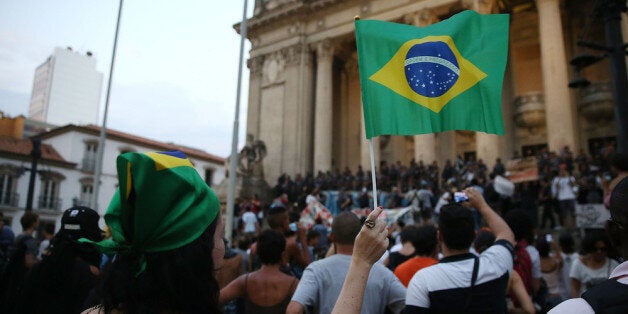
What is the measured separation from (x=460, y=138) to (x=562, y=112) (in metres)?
9.10

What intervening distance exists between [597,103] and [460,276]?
71.1ft

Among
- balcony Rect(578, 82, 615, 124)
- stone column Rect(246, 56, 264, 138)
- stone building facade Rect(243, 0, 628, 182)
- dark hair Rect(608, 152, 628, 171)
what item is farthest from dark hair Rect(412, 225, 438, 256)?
stone column Rect(246, 56, 264, 138)

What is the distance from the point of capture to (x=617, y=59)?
7195 mm

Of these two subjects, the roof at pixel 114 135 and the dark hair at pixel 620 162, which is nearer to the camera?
the dark hair at pixel 620 162

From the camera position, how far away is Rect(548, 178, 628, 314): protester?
4.41 feet

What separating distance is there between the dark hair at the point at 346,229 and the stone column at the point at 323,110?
21.1 meters

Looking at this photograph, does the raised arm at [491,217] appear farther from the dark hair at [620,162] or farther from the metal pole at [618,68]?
the metal pole at [618,68]

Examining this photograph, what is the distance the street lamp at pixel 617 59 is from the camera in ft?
22.3

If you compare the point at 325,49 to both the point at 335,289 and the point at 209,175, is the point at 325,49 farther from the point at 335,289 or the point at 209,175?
the point at 209,175

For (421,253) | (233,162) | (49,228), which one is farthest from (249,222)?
(421,253)

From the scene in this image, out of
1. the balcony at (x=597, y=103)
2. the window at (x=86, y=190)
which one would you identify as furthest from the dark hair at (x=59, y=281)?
the window at (x=86, y=190)

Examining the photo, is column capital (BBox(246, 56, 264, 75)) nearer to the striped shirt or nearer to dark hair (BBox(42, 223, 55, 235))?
dark hair (BBox(42, 223, 55, 235))

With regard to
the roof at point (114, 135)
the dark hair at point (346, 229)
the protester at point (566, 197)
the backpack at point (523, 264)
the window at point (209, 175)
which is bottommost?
the backpack at point (523, 264)

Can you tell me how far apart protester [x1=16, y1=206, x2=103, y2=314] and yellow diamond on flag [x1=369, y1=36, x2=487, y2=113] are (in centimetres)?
222
